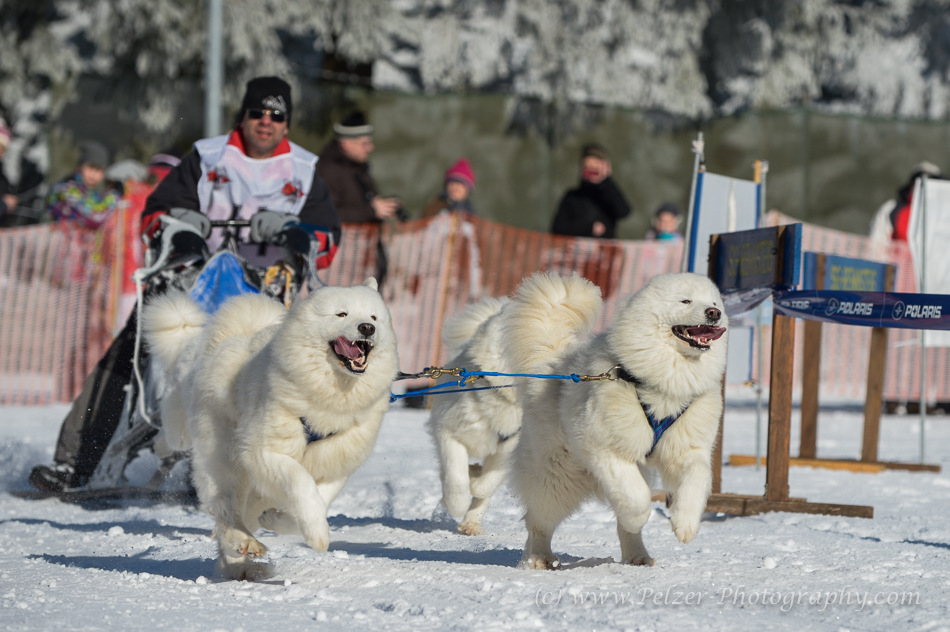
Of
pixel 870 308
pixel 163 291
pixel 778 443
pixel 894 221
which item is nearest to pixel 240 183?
pixel 163 291

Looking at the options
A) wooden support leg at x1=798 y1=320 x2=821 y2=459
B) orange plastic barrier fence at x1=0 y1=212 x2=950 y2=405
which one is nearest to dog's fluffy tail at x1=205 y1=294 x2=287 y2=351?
wooden support leg at x1=798 y1=320 x2=821 y2=459

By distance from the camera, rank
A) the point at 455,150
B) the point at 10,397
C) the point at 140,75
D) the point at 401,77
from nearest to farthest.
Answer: the point at 10,397 < the point at 140,75 < the point at 455,150 < the point at 401,77

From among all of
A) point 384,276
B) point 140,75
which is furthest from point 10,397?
point 140,75

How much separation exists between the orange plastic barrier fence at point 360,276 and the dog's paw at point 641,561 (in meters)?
5.64

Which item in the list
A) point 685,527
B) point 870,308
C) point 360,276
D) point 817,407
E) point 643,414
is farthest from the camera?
point 360,276

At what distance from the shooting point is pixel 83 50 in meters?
13.0

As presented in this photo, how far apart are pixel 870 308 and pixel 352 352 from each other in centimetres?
243

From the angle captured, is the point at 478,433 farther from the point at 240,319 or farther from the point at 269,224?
the point at 269,224

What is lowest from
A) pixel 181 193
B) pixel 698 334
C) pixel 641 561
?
pixel 641 561

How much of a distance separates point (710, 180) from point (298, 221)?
2317 millimetres

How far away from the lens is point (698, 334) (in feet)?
12.5

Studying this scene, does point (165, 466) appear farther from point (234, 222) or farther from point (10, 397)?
point (10, 397)

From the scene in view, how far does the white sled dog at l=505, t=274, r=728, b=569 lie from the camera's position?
3791mm

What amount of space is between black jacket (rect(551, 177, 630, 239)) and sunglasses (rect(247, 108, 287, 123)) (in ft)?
17.2
